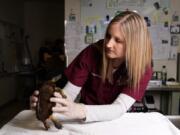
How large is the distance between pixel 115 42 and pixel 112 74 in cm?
19

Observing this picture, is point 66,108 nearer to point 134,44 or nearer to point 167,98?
point 134,44

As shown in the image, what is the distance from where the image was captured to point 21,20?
5969 millimetres

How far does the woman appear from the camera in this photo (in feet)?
3.13

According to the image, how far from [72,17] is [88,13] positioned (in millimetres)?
200

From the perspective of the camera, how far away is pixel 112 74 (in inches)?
47.6

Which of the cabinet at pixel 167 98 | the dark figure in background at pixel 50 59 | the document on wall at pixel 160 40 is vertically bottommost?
the cabinet at pixel 167 98

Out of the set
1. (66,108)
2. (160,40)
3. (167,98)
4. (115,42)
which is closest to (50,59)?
(160,40)

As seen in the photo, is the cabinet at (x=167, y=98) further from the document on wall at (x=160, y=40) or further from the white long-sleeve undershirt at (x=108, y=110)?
the white long-sleeve undershirt at (x=108, y=110)

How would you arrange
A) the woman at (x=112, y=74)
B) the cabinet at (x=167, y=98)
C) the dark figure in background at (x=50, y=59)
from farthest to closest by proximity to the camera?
the dark figure in background at (x=50, y=59), the cabinet at (x=167, y=98), the woman at (x=112, y=74)

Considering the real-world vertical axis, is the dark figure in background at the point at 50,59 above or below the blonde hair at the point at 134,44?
below

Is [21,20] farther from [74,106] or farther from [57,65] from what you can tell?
[74,106]

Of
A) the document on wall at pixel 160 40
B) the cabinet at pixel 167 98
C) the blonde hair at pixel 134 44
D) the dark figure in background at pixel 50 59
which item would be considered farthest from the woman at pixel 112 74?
the dark figure in background at pixel 50 59

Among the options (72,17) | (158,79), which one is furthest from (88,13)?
(158,79)

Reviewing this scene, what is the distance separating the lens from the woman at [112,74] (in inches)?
37.5
